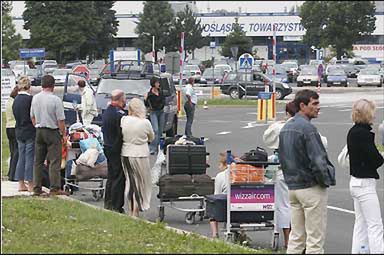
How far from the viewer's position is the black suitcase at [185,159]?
41.5 ft

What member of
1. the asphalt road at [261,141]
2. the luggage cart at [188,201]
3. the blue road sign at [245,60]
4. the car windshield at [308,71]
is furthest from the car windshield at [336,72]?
the luggage cart at [188,201]

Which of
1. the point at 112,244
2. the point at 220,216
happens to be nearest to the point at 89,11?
the point at 220,216

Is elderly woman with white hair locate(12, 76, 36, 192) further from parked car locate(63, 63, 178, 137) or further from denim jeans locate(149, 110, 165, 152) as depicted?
parked car locate(63, 63, 178, 137)

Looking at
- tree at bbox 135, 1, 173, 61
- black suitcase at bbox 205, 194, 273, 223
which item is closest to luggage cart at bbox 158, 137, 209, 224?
black suitcase at bbox 205, 194, 273, 223

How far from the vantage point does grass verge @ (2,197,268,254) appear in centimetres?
873

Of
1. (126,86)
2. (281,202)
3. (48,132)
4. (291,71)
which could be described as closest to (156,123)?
(126,86)

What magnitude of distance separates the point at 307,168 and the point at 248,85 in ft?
134

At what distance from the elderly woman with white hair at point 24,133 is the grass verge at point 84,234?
7.20 ft

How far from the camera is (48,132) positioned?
14.0 metres

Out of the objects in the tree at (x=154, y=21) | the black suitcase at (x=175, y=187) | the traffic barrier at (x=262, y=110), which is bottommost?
the traffic barrier at (x=262, y=110)

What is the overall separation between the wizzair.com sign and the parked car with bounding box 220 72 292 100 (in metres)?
37.4

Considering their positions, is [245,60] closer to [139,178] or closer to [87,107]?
[87,107]

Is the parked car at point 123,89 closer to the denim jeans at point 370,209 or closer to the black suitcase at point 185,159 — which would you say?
the black suitcase at point 185,159

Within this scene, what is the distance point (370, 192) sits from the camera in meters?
9.38
